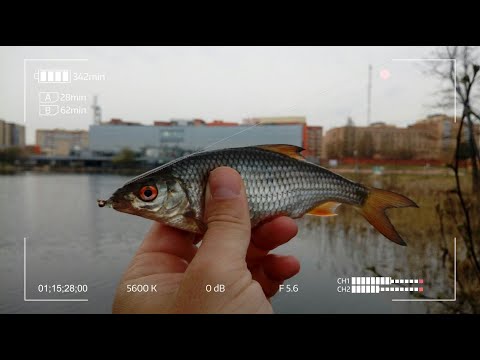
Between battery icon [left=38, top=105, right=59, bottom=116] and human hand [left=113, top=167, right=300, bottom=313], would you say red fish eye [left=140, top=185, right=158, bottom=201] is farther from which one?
battery icon [left=38, top=105, right=59, bottom=116]

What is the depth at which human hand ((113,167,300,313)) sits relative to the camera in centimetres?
92

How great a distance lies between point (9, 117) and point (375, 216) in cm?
146

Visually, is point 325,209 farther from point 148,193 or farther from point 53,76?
point 53,76

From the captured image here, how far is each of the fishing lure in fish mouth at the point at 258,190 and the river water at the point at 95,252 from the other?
1.39 ft

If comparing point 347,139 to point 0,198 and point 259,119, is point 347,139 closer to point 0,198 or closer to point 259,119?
point 259,119

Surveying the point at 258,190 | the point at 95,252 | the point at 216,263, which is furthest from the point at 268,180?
the point at 95,252

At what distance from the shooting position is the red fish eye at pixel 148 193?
37.5 inches

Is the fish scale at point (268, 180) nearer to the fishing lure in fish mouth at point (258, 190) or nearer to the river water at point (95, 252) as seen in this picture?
the fishing lure in fish mouth at point (258, 190)

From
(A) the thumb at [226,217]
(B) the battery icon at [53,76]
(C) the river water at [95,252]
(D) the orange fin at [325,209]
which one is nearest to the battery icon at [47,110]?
(B) the battery icon at [53,76]

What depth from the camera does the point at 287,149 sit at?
1107 millimetres

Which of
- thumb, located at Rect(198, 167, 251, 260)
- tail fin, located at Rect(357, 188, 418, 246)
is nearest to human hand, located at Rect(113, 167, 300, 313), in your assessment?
thumb, located at Rect(198, 167, 251, 260)

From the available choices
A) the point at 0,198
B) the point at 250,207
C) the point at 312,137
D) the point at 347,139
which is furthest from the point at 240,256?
the point at 0,198
